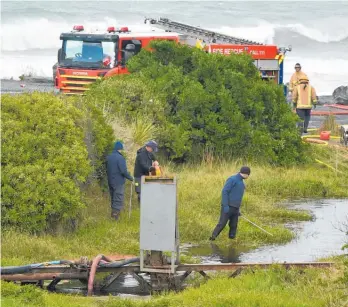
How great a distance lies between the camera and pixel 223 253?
1770cm

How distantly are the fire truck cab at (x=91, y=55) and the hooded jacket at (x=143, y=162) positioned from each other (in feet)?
38.7

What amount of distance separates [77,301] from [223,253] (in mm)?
4378

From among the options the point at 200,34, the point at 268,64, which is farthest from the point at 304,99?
the point at 200,34

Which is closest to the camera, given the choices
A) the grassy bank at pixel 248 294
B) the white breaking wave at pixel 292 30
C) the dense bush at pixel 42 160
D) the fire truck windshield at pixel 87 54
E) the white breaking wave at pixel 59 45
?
the grassy bank at pixel 248 294

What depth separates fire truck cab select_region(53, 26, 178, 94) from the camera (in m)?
31.6

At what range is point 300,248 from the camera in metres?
18.0

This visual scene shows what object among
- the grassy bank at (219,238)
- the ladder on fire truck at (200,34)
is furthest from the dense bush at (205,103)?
the ladder on fire truck at (200,34)

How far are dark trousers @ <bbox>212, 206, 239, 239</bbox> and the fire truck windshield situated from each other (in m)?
14.0

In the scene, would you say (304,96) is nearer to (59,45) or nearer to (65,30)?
(59,45)

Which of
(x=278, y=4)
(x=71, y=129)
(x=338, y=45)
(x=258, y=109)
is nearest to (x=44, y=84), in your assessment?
(x=258, y=109)

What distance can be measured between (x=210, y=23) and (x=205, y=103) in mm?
55822

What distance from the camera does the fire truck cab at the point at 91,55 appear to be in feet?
104

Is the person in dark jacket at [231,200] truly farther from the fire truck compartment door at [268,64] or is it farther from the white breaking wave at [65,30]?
the white breaking wave at [65,30]

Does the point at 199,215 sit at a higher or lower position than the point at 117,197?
lower
